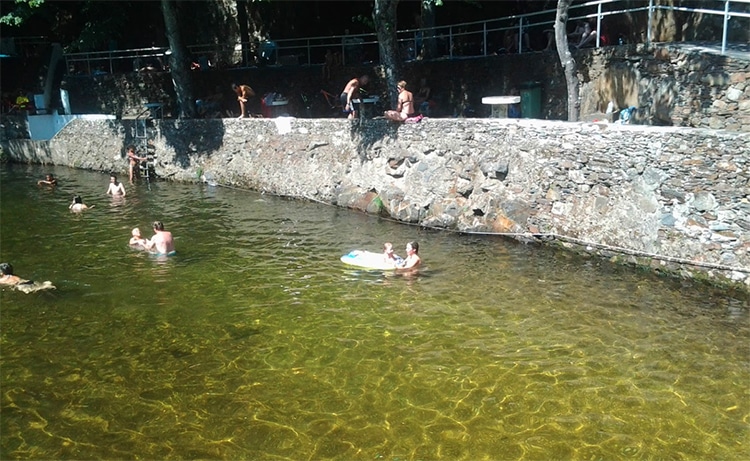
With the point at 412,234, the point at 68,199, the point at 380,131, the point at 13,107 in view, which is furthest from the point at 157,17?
the point at 412,234

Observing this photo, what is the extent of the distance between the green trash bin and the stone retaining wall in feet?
8.89

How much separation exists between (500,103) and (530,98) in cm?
223

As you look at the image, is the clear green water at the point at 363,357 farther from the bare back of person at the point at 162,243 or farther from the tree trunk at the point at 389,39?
the tree trunk at the point at 389,39

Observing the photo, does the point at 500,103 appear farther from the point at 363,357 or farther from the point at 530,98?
the point at 363,357

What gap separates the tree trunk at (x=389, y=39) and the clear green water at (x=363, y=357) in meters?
5.73

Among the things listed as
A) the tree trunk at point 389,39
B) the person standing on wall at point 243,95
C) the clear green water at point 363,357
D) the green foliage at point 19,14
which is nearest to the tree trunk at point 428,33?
the tree trunk at point 389,39

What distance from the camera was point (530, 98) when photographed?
18.7 m

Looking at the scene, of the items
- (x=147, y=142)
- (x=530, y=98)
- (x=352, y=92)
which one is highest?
(x=352, y=92)

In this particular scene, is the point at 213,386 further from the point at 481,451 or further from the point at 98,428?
the point at 481,451

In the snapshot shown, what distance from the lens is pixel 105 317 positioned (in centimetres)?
1212

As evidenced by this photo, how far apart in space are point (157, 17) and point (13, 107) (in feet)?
25.2

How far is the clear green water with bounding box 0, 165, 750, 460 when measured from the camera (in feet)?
27.3

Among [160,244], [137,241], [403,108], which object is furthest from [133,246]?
[403,108]

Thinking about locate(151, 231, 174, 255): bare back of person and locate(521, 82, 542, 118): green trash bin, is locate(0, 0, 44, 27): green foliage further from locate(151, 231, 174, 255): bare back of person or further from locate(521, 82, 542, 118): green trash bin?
locate(521, 82, 542, 118): green trash bin
